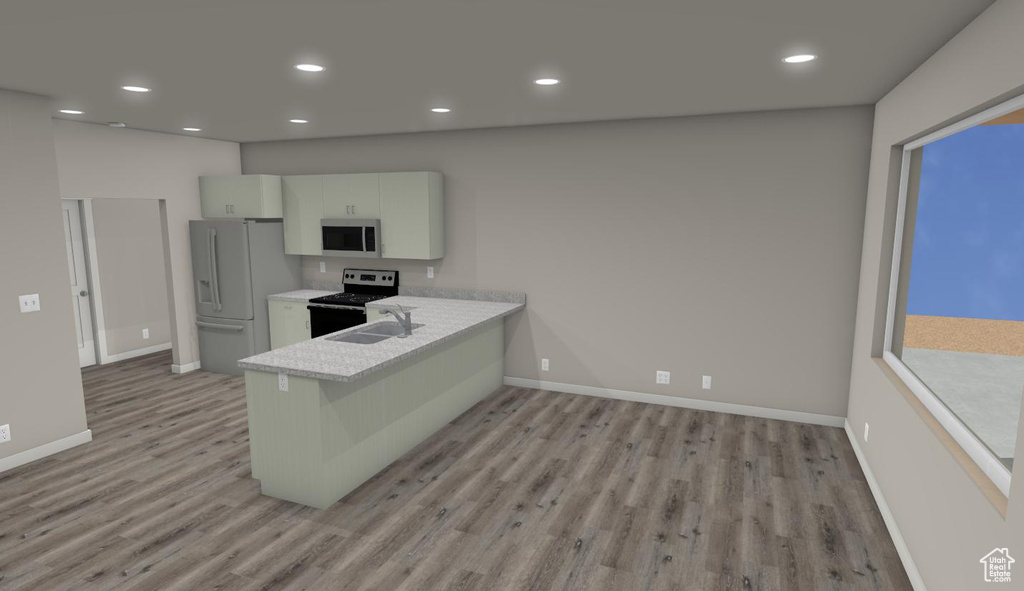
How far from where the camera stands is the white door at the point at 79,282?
6.18 metres

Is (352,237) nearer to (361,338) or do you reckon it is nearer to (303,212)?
(303,212)

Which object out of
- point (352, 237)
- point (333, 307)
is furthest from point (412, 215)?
point (333, 307)

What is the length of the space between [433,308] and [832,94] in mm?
3518

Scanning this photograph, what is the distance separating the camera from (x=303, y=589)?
8.68 feet

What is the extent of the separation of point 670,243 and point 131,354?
633 centimetres

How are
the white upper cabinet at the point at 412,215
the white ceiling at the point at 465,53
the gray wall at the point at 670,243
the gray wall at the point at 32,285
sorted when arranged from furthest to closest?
the white upper cabinet at the point at 412,215 < the gray wall at the point at 670,243 < the gray wall at the point at 32,285 < the white ceiling at the point at 465,53

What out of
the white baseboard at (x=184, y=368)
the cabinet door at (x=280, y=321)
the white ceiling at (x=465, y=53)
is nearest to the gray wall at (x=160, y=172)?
the white baseboard at (x=184, y=368)

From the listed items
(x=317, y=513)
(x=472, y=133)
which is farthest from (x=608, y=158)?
(x=317, y=513)

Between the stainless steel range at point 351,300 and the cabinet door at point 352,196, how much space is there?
65 cm

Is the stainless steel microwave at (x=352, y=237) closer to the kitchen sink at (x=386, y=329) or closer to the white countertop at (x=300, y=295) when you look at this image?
the white countertop at (x=300, y=295)

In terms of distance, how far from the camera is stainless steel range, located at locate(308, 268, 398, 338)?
554 centimetres

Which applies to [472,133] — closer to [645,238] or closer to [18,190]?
[645,238]

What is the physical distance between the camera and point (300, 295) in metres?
6.04

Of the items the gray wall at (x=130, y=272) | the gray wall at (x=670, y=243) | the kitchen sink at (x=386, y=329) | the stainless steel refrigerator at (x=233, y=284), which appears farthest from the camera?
the gray wall at (x=130, y=272)
